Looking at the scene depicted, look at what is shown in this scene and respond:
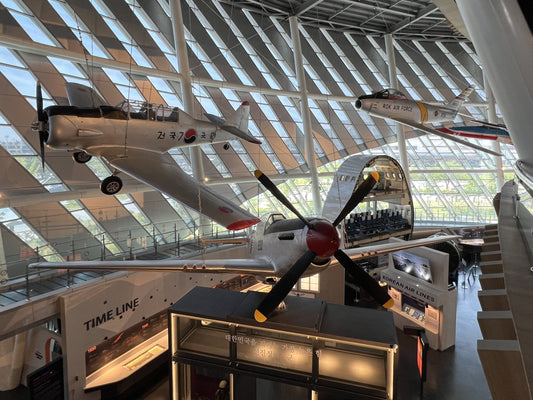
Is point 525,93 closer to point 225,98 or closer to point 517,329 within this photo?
point 517,329

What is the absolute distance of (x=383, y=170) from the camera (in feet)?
53.0

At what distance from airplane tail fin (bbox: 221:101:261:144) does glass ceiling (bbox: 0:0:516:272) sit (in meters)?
3.47

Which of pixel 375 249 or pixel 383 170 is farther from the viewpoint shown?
pixel 383 170

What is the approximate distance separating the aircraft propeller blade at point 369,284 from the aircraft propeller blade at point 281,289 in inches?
24.8

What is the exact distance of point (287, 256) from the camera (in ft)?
19.6

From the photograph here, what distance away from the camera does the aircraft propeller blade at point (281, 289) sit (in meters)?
4.71

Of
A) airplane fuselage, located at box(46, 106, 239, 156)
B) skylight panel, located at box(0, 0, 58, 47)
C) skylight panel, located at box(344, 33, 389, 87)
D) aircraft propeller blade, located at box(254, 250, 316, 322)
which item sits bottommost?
aircraft propeller blade, located at box(254, 250, 316, 322)

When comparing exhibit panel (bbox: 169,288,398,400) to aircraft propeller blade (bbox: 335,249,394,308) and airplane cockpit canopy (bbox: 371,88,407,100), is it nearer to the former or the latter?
aircraft propeller blade (bbox: 335,249,394,308)

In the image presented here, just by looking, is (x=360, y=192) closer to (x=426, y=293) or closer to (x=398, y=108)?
(x=426, y=293)

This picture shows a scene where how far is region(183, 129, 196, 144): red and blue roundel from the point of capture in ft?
30.7

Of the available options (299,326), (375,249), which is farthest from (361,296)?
(299,326)

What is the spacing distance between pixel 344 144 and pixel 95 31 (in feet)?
53.8

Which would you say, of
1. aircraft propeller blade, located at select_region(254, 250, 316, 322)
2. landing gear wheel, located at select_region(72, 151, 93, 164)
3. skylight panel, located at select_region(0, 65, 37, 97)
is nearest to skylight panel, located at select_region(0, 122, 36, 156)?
skylight panel, located at select_region(0, 65, 37, 97)

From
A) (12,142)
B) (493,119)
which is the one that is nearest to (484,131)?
(493,119)
